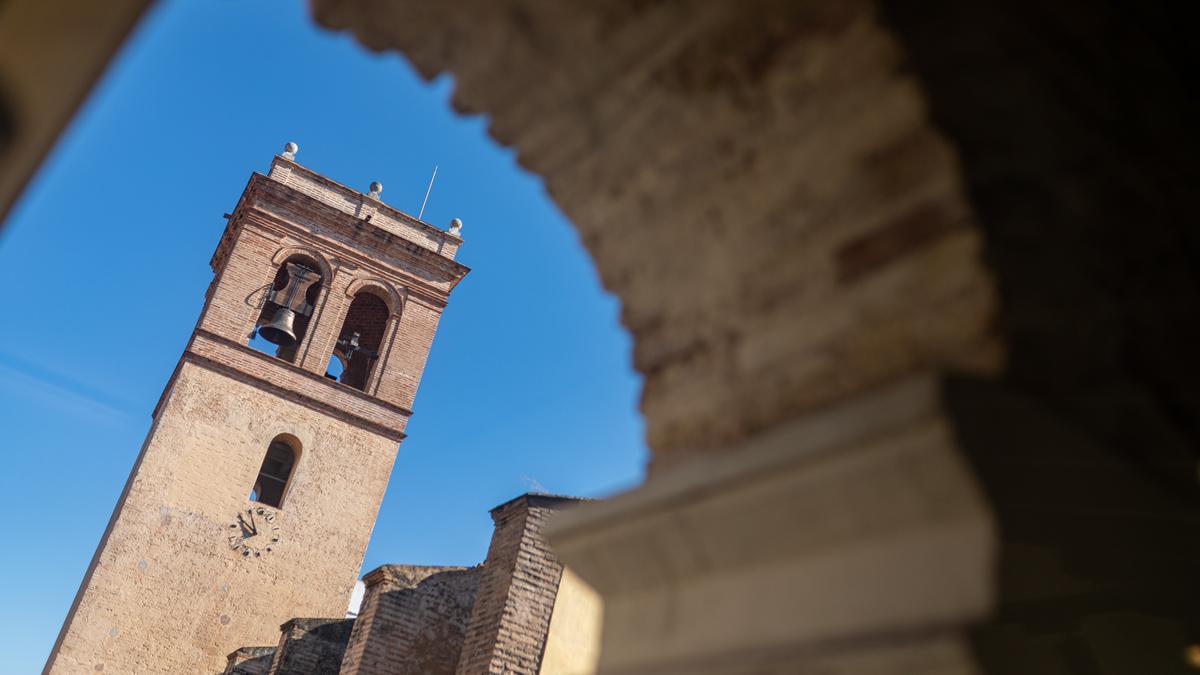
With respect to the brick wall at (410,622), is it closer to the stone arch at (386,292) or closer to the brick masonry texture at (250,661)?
the brick masonry texture at (250,661)

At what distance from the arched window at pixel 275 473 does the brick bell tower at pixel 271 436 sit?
0.09 ft

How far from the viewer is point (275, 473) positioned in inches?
600

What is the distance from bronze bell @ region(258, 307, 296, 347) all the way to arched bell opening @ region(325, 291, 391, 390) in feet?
3.77

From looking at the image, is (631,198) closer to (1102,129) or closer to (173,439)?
(1102,129)

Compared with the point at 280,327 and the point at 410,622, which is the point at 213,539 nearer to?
→ the point at 280,327

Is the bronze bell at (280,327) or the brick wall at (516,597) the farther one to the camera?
the bronze bell at (280,327)

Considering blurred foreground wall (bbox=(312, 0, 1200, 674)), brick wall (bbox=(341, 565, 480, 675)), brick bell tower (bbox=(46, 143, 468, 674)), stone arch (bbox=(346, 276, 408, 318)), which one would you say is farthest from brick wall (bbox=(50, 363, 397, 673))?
blurred foreground wall (bbox=(312, 0, 1200, 674))

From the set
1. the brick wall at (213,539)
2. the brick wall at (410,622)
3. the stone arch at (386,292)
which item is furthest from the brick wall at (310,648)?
the stone arch at (386,292)

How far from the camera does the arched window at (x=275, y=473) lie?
15.0m

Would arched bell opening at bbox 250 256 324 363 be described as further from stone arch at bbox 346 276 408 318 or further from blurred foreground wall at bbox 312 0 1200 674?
blurred foreground wall at bbox 312 0 1200 674

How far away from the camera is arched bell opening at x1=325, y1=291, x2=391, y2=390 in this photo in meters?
17.1

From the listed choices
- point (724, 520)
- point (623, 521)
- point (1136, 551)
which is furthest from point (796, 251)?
point (1136, 551)

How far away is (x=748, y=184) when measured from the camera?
1943mm

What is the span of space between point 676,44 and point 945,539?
3.76 ft
